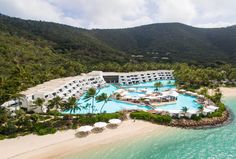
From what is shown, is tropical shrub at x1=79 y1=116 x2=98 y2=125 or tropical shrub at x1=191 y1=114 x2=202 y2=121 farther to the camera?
tropical shrub at x1=191 y1=114 x2=202 y2=121

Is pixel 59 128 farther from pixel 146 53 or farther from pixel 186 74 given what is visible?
pixel 146 53

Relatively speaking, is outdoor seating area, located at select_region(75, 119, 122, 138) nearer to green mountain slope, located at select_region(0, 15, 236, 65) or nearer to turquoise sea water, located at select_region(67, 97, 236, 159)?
turquoise sea water, located at select_region(67, 97, 236, 159)

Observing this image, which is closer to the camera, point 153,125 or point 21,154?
point 21,154

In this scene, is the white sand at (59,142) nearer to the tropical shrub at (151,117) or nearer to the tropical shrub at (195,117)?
the tropical shrub at (151,117)

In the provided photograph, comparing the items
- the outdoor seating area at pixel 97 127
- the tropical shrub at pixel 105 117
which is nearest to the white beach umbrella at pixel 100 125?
the outdoor seating area at pixel 97 127

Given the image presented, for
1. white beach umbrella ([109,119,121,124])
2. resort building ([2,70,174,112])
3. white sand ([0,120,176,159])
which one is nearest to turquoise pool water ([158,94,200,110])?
white sand ([0,120,176,159])

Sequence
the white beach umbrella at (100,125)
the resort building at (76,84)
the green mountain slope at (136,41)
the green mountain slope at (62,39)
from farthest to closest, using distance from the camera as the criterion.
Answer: the green mountain slope at (136,41)
the green mountain slope at (62,39)
the resort building at (76,84)
the white beach umbrella at (100,125)

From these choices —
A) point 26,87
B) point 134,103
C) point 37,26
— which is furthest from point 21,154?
point 37,26
